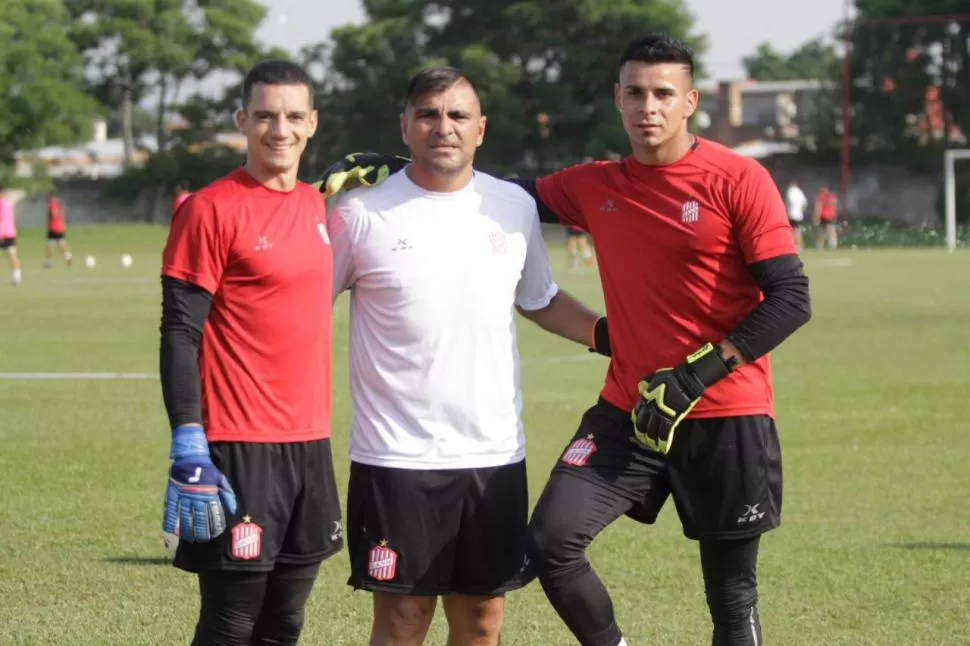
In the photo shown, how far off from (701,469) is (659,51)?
57.7 inches

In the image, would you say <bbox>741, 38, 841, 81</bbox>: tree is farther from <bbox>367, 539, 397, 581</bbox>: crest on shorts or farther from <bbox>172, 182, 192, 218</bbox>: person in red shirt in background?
<bbox>367, 539, 397, 581</bbox>: crest on shorts

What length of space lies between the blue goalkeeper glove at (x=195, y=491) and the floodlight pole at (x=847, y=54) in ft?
194

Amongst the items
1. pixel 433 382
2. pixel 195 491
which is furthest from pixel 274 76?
pixel 195 491

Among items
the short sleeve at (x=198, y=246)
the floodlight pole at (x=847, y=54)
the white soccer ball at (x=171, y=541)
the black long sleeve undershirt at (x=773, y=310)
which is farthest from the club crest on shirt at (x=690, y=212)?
the floodlight pole at (x=847, y=54)

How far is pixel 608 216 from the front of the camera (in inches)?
235

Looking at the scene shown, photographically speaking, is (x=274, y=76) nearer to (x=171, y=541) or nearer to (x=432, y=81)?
(x=432, y=81)

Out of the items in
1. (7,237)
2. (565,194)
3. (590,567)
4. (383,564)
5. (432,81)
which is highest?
(432,81)

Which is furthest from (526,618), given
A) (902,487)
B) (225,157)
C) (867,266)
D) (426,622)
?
(225,157)

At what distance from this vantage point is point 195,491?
497 centimetres

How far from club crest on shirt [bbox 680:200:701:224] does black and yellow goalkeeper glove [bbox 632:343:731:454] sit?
45 cm

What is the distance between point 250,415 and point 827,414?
9519 mm

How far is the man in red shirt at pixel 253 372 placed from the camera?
5.03 metres

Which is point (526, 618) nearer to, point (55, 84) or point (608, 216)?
point (608, 216)

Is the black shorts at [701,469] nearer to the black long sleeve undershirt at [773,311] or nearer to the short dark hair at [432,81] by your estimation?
the black long sleeve undershirt at [773,311]
